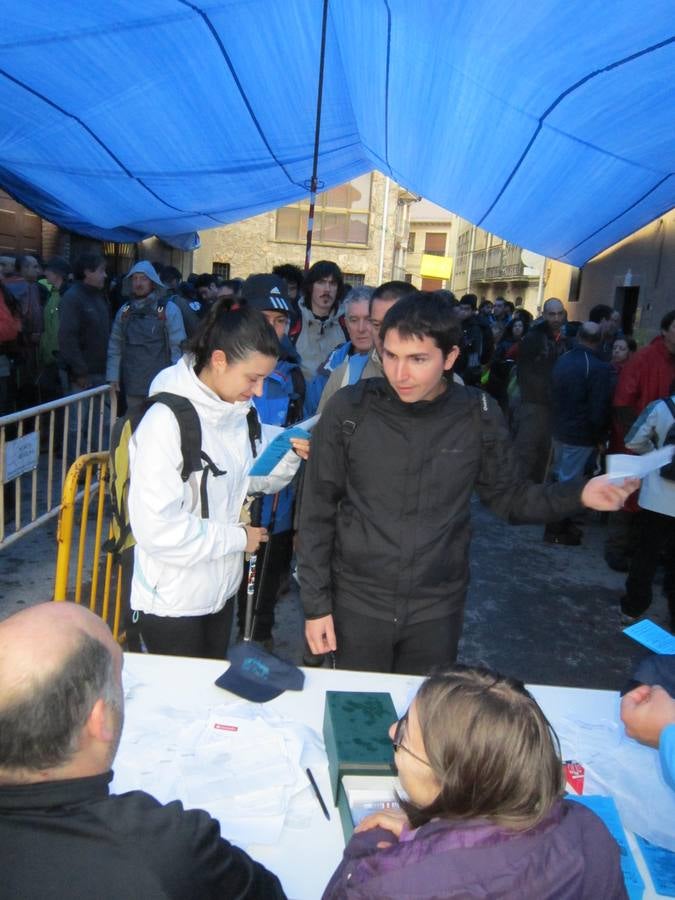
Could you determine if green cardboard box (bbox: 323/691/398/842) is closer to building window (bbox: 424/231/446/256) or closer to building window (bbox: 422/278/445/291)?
building window (bbox: 422/278/445/291)

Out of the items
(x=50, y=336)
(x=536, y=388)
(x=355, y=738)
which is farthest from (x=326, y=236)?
(x=355, y=738)

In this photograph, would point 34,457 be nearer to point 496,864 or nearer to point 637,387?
point 496,864

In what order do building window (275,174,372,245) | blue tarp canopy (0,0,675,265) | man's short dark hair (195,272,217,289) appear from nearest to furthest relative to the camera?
blue tarp canopy (0,0,675,265) → man's short dark hair (195,272,217,289) → building window (275,174,372,245)

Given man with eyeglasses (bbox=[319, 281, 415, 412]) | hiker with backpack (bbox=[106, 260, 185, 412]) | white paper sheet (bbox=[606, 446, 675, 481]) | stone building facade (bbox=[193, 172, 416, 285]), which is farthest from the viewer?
stone building facade (bbox=[193, 172, 416, 285])

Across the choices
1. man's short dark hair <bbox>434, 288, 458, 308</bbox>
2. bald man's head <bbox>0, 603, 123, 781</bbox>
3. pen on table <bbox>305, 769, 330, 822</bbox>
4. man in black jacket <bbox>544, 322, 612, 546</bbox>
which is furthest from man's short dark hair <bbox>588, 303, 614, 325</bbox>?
bald man's head <bbox>0, 603, 123, 781</bbox>

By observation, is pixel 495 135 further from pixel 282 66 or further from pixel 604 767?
pixel 604 767

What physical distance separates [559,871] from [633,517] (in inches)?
193

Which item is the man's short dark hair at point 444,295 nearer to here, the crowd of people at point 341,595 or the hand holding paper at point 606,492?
the crowd of people at point 341,595

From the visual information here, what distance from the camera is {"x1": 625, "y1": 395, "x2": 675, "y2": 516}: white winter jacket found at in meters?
3.89

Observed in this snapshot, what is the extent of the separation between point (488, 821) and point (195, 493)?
4.61 feet

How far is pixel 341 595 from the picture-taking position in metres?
2.25

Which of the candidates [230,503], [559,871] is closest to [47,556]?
[230,503]

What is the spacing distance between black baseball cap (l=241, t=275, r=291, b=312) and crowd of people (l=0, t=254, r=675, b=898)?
0.05 feet

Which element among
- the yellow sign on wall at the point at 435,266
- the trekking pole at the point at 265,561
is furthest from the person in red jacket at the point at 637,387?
the yellow sign on wall at the point at 435,266
